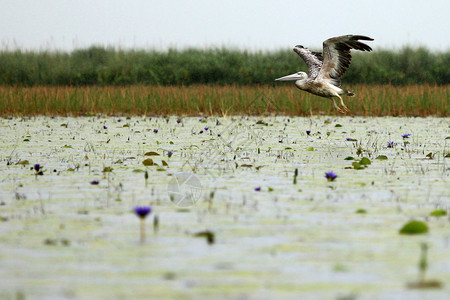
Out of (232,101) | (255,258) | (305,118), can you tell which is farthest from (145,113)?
(255,258)

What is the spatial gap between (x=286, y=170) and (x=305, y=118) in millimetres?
10626

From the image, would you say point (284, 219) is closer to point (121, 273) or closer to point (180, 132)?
point (121, 273)

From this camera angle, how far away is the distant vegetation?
28625 millimetres

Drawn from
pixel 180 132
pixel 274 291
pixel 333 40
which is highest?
pixel 333 40

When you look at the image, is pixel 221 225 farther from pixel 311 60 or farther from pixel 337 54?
pixel 311 60

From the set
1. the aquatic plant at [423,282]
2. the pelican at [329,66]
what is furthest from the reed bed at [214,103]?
the aquatic plant at [423,282]

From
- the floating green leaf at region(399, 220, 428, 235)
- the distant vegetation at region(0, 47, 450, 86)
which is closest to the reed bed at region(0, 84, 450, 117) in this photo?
the distant vegetation at region(0, 47, 450, 86)

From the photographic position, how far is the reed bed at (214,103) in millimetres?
18281

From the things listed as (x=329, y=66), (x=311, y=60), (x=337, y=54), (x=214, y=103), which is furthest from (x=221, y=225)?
(x=214, y=103)

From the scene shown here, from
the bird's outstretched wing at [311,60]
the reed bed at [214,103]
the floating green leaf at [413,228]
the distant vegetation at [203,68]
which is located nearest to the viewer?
the floating green leaf at [413,228]

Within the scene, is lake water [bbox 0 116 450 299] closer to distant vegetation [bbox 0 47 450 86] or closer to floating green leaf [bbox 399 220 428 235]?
floating green leaf [bbox 399 220 428 235]

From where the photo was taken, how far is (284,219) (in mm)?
4391

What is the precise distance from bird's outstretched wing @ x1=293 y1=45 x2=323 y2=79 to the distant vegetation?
1467 cm

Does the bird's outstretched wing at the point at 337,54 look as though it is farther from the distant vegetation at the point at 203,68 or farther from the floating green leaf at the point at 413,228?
the distant vegetation at the point at 203,68
